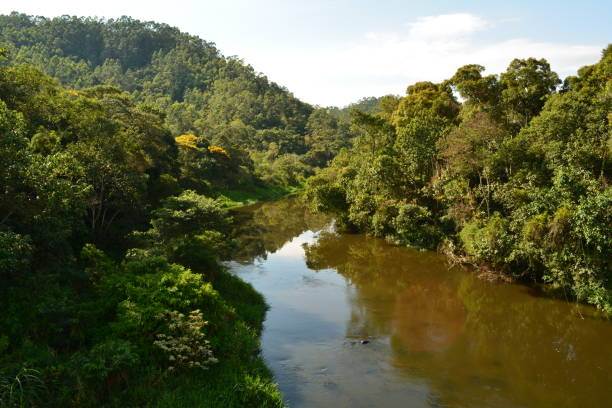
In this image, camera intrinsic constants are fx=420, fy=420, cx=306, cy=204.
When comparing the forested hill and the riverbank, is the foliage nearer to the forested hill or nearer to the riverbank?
the riverbank

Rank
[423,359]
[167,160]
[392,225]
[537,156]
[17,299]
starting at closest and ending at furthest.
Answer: [17,299] < [423,359] < [537,156] < [392,225] < [167,160]

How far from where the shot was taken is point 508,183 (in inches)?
917


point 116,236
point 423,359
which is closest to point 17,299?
point 116,236

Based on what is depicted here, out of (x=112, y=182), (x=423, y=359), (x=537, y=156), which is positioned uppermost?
(x=537, y=156)

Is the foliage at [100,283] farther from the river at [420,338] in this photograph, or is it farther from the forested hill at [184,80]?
the forested hill at [184,80]

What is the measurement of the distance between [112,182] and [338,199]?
20.7m

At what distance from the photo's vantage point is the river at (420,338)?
12.6 metres

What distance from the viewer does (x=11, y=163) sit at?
11.3 metres

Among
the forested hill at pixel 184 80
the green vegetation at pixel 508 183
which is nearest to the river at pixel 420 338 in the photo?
the green vegetation at pixel 508 183

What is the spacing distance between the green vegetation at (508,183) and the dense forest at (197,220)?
97mm

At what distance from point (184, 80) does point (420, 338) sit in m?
140

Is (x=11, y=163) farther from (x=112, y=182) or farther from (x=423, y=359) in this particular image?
(x=423, y=359)

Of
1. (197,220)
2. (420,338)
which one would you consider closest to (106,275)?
(197,220)

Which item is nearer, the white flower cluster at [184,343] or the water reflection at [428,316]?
the white flower cluster at [184,343]
